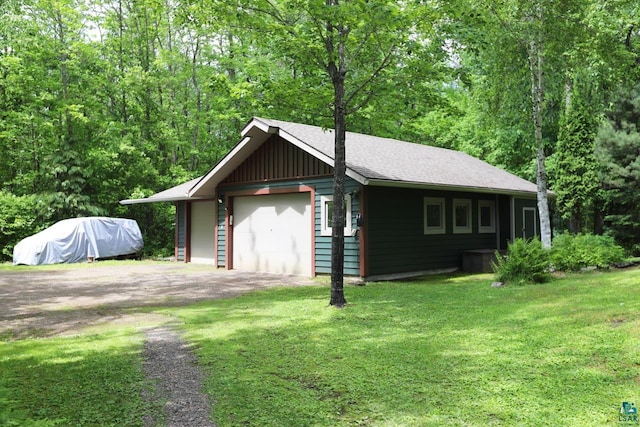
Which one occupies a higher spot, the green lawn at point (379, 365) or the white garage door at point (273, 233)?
the white garage door at point (273, 233)

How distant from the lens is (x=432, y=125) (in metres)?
28.7

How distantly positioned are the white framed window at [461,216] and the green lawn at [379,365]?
680 centimetres

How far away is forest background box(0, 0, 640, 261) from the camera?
878cm

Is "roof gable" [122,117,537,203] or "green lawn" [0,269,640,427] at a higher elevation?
"roof gable" [122,117,537,203]

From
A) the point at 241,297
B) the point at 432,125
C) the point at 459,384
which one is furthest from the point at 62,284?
the point at 432,125

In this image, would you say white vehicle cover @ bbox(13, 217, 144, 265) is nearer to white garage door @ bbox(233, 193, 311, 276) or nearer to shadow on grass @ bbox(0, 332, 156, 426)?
white garage door @ bbox(233, 193, 311, 276)

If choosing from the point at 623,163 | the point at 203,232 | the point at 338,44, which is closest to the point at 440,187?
the point at 338,44

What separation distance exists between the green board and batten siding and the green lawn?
4315 mm

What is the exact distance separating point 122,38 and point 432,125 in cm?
1824

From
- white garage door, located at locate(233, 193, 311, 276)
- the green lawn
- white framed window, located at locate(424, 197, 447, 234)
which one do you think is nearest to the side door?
white framed window, located at locate(424, 197, 447, 234)

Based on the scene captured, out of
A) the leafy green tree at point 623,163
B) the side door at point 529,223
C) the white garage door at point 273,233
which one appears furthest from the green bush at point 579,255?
the white garage door at point 273,233

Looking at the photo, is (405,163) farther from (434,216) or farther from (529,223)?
(529,223)

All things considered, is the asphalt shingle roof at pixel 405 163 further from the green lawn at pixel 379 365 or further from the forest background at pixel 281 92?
the green lawn at pixel 379 365

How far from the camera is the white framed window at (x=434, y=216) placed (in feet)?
45.0
